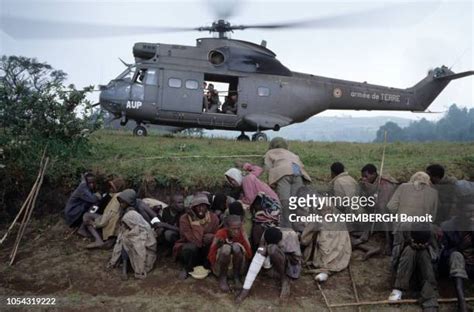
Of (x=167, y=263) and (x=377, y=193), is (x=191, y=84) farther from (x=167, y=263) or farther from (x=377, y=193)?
(x=377, y=193)

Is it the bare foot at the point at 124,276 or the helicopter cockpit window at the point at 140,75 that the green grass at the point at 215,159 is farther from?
the bare foot at the point at 124,276

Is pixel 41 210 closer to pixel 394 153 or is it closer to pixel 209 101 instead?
pixel 209 101

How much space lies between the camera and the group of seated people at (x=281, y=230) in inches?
221

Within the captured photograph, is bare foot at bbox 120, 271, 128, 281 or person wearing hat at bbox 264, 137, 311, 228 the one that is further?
person wearing hat at bbox 264, 137, 311, 228

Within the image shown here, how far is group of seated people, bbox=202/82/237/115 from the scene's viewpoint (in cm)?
1239

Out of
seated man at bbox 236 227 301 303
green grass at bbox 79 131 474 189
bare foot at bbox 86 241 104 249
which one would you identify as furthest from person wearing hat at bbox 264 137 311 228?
bare foot at bbox 86 241 104 249

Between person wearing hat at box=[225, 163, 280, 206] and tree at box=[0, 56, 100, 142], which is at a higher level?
tree at box=[0, 56, 100, 142]

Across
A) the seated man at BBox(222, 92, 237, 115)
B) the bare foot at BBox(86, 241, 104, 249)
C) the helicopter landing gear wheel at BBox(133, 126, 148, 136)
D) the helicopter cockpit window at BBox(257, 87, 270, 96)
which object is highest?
the helicopter cockpit window at BBox(257, 87, 270, 96)

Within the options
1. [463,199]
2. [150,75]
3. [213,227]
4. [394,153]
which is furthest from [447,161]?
[150,75]

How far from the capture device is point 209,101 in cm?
1259

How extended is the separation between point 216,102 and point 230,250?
7.68m

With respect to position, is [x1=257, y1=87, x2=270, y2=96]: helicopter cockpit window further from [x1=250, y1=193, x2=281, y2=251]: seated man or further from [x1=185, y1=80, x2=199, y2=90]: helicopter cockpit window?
[x1=250, y1=193, x2=281, y2=251]: seated man

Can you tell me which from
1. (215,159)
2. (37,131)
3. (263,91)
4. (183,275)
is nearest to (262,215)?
(183,275)

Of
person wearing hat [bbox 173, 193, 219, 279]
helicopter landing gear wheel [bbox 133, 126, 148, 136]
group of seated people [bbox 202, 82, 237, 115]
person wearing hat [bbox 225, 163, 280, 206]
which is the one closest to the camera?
person wearing hat [bbox 173, 193, 219, 279]
